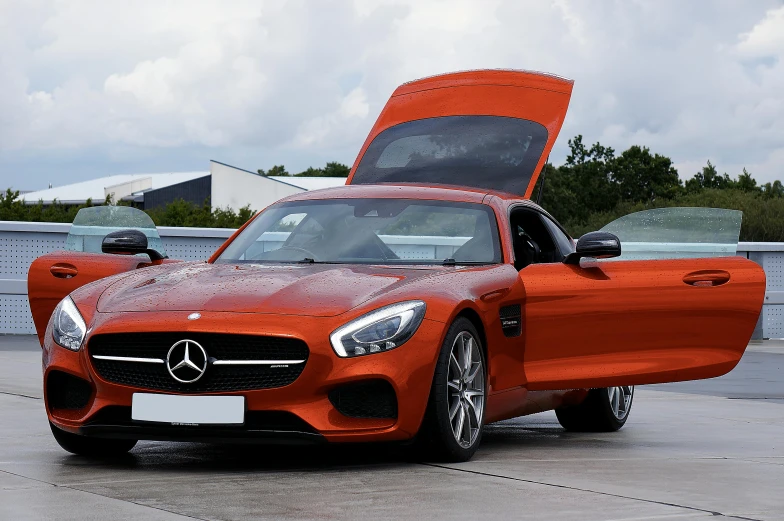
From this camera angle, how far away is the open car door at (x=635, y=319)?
7.45m

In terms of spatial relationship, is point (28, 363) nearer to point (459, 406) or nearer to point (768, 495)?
point (459, 406)

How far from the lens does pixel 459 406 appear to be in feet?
22.5

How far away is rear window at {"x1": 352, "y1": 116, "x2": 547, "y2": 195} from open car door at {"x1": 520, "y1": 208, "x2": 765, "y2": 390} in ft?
10.7

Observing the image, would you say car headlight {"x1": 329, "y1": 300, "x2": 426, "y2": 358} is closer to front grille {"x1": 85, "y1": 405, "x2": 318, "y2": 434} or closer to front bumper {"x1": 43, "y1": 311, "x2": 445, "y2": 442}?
front bumper {"x1": 43, "y1": 311, "x2": 445, "y2": 442}

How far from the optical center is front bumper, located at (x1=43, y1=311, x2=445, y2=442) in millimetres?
6266

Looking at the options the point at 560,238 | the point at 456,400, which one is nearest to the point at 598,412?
the point at 560,238

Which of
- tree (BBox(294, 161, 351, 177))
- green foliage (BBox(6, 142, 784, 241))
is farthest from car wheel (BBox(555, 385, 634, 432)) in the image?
tree (BBox(294, 161, 351, 177))

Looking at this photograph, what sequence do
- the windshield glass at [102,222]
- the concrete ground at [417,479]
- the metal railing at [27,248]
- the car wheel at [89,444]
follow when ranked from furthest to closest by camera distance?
1. the metal railing at [27,248]
2. the windshield glass at [102,222]
3. the car wheel at [89,444]
4. the concrete ground at [417,479]

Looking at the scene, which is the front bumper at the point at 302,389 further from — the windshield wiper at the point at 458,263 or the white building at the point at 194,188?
the white building at the point at 194,188

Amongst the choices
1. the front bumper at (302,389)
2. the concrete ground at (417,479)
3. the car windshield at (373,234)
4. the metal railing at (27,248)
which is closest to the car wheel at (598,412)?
the concrete ground at (417,479)

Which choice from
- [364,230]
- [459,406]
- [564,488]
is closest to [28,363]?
[364,230]

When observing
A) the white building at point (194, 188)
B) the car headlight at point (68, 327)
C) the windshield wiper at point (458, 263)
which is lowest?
the car headlight at point (68, 327)

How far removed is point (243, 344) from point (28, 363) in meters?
7.96

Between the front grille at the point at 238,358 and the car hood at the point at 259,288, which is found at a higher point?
the car hood at the point at 259,288
